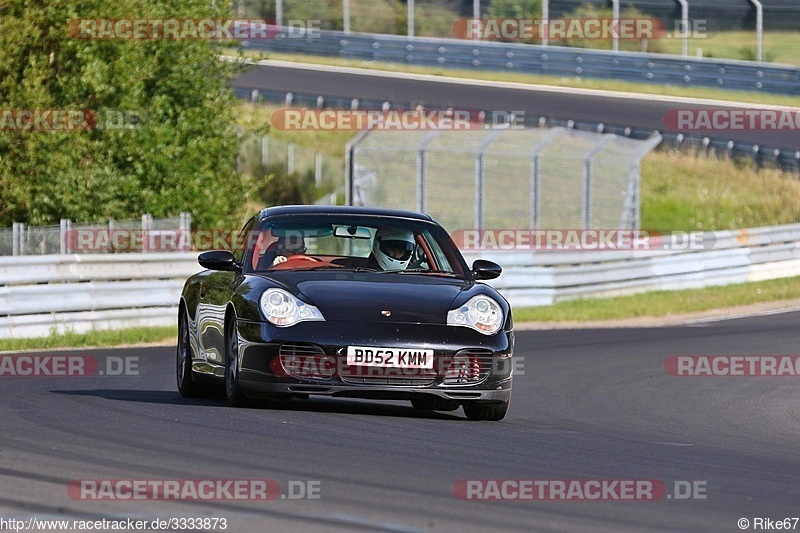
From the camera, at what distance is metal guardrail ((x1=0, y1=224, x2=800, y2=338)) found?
17.2m

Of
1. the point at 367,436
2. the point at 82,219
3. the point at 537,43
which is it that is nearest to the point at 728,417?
the point at 367,436

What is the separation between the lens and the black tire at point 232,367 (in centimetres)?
964

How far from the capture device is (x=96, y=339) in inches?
688

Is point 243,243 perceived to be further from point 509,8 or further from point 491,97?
point 509,8

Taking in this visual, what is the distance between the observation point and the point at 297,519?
583 cm

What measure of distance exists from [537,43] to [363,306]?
30620mm

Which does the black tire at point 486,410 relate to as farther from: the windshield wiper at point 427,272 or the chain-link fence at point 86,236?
the chain-link fence at point 86,236

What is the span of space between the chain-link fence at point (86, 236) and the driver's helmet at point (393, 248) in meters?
8.44

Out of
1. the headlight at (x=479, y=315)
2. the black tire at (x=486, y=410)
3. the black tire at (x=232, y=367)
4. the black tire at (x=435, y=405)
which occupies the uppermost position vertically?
the headlight at (x=479, y=315)

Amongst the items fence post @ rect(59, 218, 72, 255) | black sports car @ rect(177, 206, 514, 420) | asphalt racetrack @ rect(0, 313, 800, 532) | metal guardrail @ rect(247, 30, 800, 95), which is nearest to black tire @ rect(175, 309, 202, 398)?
asphalt racetrack @ rect(0, 313, 800, 532)

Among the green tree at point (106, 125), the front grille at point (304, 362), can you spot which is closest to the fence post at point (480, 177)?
the green tree at point (106, 125)

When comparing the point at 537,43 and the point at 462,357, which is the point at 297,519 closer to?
the point at 462,357

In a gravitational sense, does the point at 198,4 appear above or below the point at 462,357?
above

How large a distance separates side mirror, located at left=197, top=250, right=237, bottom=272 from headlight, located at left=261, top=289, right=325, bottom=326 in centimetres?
86
